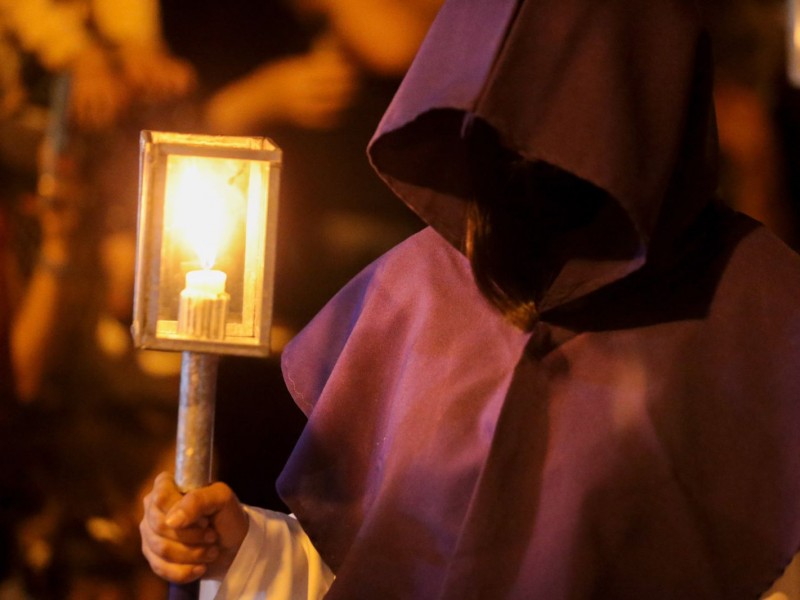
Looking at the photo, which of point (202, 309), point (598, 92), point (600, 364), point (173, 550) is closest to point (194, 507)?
point (173, 550)

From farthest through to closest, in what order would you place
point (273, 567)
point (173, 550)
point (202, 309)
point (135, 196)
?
point (135, 196) → point (273, 567) → point (173, 550) → point (202, 309)

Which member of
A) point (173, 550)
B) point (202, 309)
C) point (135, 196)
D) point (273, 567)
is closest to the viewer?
point (202, 309)

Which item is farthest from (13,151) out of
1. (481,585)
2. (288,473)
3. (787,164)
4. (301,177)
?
(787,164)

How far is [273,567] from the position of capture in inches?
40.6

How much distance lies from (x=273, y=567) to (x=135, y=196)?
2.36 ft

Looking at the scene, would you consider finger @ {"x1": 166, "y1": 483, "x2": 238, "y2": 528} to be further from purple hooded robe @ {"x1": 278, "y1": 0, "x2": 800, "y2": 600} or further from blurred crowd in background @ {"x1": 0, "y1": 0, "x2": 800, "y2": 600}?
blurred crowd in background @ {"x1": 0, "y1": 0, "x2": 800, "y2": 600}

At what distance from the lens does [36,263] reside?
143 cm

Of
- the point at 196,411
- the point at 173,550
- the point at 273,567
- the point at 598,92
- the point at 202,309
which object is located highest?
the point at 598,92

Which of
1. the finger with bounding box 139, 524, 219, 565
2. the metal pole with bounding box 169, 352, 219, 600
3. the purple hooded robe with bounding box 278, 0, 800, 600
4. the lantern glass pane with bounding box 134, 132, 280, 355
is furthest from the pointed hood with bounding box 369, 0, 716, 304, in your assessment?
the finger with bounding box 139, 524, 219, 565

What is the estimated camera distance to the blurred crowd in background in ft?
4.35

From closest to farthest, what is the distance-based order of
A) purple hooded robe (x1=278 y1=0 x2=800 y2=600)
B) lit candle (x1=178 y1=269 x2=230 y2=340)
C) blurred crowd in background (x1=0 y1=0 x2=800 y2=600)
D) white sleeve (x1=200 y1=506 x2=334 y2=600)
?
lit candle (x1=178 y1=269 x2=230 y2=340) < purple hooded robe (x1=278 y1=0 x2=800 y2=600) < white sleeve (x1=200 y1=506 x2=334 y2=600) < blurred crowd in background (x1=0 y1=0 x2=800 y2=600)

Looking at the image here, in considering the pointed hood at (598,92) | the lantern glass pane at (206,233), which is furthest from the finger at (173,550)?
the pointed hood at (598,92)

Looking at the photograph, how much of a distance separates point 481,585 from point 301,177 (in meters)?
0.78

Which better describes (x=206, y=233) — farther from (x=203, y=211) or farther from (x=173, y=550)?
(x=173, y=550)
